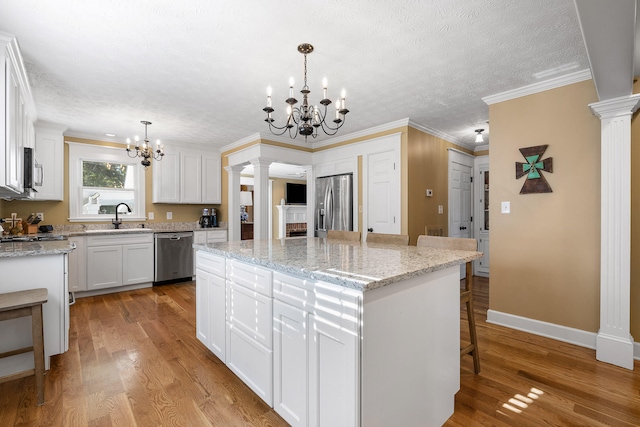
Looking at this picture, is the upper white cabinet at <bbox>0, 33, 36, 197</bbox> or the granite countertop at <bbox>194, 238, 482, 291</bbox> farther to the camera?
the upper white cabinet at <bbox>0, 33, 36, 197</bbox>

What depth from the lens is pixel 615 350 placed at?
7.60ft

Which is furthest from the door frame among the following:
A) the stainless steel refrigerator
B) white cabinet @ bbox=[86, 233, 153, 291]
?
white cabinet @ bbox=[86, 233, 153, 291]

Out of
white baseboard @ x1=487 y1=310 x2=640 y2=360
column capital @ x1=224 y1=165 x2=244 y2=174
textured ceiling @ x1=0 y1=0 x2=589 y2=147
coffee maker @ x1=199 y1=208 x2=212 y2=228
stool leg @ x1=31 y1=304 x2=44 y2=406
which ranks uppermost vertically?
textured ceiling @ x1=0 y1=0 x2=589 y2=147

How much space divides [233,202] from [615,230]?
195 inches

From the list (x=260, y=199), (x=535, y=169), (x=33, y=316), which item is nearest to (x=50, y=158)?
(x=260, y=199)

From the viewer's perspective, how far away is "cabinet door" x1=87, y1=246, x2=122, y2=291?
4.19 metres

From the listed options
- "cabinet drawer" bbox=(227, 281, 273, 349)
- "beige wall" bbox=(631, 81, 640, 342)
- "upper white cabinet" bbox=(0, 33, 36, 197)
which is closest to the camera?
"cabinet drawer" bbox=(227, 281, 273, 349)

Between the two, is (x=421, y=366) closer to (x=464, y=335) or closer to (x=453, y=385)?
(x=453, y=385)

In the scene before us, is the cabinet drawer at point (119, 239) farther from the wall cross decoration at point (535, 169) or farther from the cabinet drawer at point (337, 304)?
the wall cross decoration at point (535, 169)

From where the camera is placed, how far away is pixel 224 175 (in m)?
5.75

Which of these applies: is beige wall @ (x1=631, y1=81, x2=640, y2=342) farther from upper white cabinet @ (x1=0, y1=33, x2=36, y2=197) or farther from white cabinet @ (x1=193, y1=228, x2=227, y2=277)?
white cabinet @ (x1=193, y1=228, x2=227, y2=277)

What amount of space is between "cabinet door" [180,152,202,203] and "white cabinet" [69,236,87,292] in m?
1.55

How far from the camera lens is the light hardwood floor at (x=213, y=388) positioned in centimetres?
172

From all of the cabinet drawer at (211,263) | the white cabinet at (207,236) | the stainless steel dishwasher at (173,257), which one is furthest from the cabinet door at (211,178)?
the cabinet drawer at (211,263)
